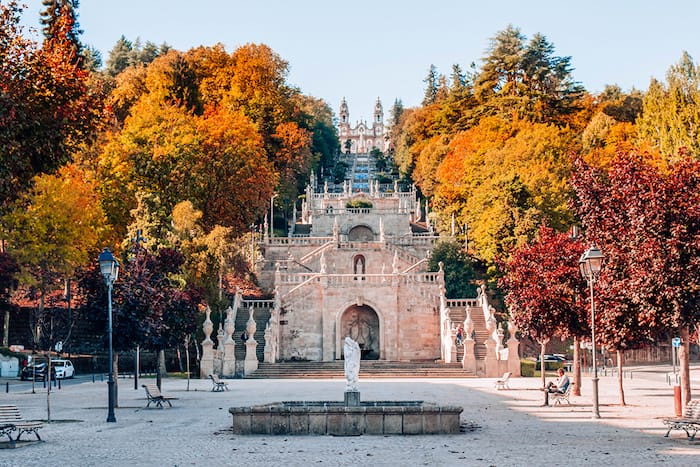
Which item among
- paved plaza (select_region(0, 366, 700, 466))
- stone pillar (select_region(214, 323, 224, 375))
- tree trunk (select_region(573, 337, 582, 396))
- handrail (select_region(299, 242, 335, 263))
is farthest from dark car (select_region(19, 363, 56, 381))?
tree trunk (select_region(573, 337, 582, 396))

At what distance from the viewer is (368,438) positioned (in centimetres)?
1966

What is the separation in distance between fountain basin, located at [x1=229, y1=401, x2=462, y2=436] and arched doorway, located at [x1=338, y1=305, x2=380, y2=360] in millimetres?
32711

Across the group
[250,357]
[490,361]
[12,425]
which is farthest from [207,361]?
[12,425]

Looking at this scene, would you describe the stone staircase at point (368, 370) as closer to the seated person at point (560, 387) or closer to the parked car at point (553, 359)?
the parked car at point (553, 359)

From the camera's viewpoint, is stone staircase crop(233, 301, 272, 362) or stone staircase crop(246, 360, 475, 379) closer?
stone staircase crop(246, 360, 475, 379)

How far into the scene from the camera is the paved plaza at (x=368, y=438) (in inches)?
640

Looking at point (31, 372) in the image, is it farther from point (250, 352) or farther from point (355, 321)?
point (355, 321)

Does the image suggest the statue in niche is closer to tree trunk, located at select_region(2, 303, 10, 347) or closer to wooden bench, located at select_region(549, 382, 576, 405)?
tree trunk, located at select_region(2, 303, 10, 347)

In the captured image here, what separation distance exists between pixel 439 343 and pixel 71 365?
19.8m

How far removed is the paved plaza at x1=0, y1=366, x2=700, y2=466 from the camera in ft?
53.3

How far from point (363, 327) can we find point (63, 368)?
16.7 m

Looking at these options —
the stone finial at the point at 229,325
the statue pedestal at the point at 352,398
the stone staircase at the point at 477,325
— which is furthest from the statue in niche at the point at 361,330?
the statue pedestal at the point at 352,398

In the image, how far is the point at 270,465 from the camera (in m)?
15.6

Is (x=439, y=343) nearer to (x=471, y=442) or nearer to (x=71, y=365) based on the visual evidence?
(x=71, y=365)
